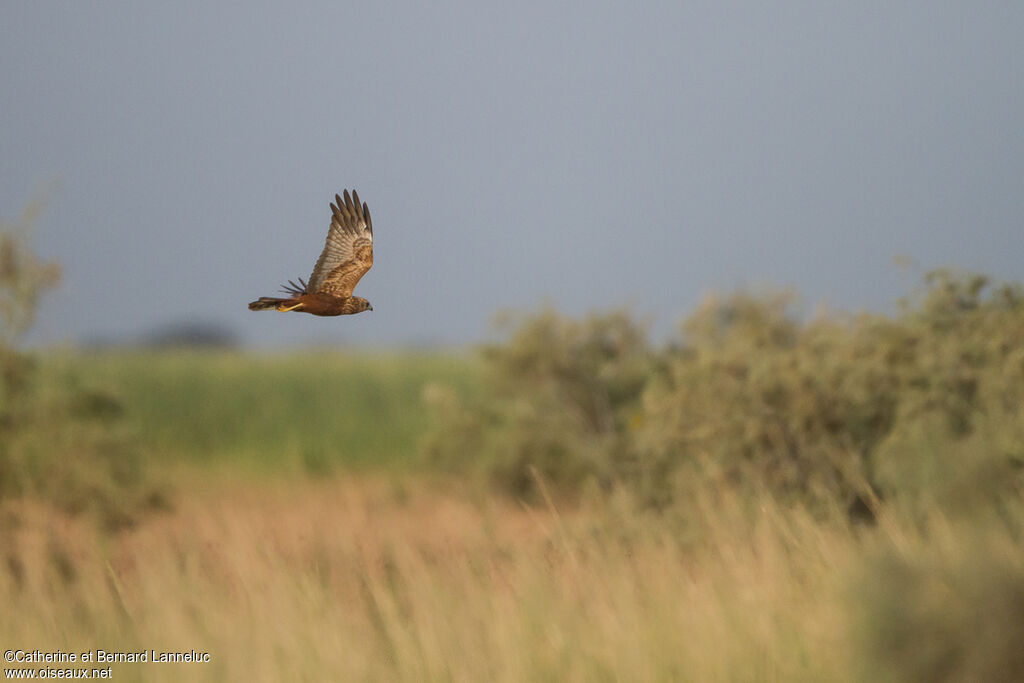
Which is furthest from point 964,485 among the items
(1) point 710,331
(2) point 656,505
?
(1) point 710,331

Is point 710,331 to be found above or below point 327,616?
above

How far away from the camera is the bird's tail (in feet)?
10.0

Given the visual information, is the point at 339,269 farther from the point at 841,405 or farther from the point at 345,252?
the point at 841,405

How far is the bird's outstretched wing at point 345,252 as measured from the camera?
11.6 ft

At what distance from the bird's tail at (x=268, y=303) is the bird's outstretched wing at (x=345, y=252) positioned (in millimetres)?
256

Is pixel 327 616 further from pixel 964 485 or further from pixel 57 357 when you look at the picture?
pixel 57 357

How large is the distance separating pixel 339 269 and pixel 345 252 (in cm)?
13

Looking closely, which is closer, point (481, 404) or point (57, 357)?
point (57, 357)

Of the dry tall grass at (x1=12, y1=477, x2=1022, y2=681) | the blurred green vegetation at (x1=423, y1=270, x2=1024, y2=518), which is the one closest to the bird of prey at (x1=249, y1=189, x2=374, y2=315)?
the dry tall grass at (x1=12, y1=477, x2=1022, y2=681)

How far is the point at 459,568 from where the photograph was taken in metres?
6.14

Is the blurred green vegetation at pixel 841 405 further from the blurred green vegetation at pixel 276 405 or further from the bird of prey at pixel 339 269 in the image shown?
the blurred green vegetation at pixel 276 405

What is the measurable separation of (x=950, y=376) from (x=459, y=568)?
4.78 meters

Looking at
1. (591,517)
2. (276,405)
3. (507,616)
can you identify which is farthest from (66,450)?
(276,405)

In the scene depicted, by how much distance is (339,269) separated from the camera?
11.9 feet
